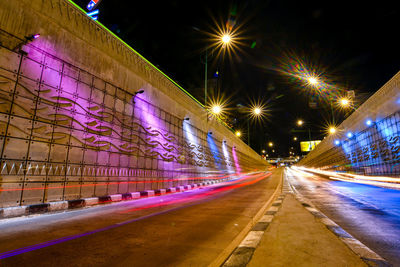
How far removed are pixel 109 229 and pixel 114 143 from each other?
559 centimetres

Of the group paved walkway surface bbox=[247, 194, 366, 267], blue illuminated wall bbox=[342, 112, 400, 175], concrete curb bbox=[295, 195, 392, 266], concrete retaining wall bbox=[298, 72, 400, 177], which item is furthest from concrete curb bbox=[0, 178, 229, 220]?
concrete retaining wall bbox=[298, 72, 400, 177]

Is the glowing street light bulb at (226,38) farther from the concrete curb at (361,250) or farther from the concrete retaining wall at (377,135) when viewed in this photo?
the concrete curb at (361,250)

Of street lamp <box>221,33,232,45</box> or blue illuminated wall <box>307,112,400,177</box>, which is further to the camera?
street lamp <box>221,33,232,45</box>

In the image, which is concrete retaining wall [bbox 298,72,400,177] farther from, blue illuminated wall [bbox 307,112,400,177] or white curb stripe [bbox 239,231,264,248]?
white curb stripe [bbox 239,231,264,248]

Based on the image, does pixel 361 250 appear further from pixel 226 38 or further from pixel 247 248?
pixel 226 38

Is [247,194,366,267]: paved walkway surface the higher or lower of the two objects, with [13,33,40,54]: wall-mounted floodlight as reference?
lower

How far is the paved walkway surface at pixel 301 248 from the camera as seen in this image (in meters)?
2.45

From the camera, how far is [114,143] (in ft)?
30.7

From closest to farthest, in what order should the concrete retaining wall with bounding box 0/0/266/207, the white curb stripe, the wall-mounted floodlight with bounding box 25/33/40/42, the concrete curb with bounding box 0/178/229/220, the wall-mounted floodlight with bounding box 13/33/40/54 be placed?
the white curb stripe < the concrete curb with bounding box 0/178/229/220 < the concrete retaining wall with bounding box 0/0/266/207 < the wall-mounted floodlight with bounding box 13/33/40/54 < the wall-mounted floodlight with bounding box 25/33/40/42

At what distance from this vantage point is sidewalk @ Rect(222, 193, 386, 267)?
244 centimetres

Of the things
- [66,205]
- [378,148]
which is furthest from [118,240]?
[378,148]

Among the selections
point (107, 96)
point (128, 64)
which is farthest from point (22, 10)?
point (128, 64)

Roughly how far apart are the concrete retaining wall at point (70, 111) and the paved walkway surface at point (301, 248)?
6.56 m

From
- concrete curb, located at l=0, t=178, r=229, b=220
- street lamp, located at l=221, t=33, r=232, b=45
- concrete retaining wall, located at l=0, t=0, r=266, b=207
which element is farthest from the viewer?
street lamp, located at l=221, t=33, r=232, b=45
